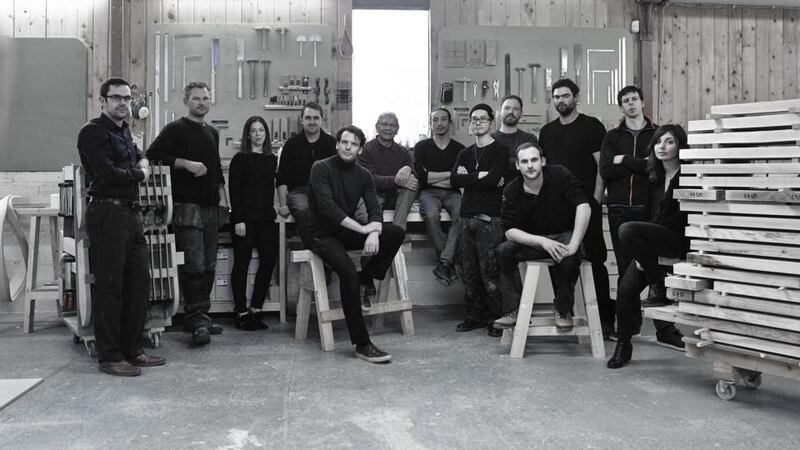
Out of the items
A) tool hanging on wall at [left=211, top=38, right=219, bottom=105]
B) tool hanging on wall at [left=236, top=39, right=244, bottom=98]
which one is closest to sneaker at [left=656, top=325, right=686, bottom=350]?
tool hanging on wall at [left=236, top=39, right=244, bottom=98]

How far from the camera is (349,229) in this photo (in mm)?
3734

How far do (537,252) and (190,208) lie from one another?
199cm

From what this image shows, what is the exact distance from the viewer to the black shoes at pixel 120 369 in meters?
3.17

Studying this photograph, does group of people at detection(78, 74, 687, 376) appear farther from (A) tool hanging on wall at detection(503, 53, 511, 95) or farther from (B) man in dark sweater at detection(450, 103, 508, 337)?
(A) tool hanging on wall at detection(503, 53, 511, 95)

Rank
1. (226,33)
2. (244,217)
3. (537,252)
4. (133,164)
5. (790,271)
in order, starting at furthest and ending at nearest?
(226,33) < (244,217) < (537,252) < (133,164) < (790,271)

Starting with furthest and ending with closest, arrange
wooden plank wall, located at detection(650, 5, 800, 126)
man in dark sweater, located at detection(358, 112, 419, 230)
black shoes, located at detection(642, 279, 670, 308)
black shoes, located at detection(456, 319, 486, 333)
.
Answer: wooden plank wall, located at detection(650, 5, 800, 126)
man in dark sweater, located at detection(358, 112, 419, 230)
black shoes, located at detection(456, 319, 486, 333)
black shoes, located at detection(642, 279, 670, 308)

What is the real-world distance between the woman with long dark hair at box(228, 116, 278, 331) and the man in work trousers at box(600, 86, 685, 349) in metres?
2.06

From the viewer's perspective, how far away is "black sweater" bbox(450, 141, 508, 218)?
162 inches

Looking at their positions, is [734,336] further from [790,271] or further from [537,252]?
[537,252]

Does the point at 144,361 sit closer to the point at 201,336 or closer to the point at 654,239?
the point at 201,336

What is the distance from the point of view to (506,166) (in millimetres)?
4152

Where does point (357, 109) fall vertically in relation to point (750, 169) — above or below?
above

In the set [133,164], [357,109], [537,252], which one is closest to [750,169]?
[537,252]

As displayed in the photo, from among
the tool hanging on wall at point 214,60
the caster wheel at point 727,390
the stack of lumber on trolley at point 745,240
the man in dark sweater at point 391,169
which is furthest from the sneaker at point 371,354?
the tool hanging on wall at point 214,60
